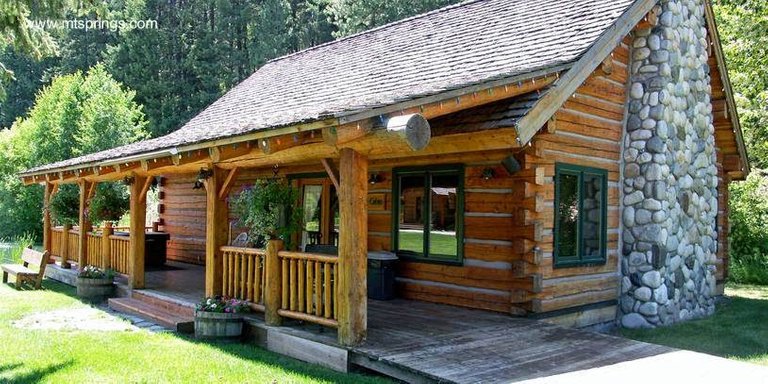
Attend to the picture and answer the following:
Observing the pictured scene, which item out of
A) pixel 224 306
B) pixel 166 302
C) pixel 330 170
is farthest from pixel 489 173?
pixel 166 302

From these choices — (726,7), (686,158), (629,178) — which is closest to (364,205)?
(629,178)

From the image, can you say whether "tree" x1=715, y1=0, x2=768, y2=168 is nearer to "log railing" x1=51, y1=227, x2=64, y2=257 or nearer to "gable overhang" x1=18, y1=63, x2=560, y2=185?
"gable overhang" x1=18, y1=63, x2=560, y2=185

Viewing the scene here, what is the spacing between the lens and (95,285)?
1139 cm

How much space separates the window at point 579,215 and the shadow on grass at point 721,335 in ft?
4.12

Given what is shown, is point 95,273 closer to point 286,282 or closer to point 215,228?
point 215,228

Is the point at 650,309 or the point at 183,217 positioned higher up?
the point at 183,217

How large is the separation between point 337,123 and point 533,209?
11.5 feet

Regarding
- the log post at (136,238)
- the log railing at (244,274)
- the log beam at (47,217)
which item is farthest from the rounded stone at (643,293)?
the log beam at (47,217)

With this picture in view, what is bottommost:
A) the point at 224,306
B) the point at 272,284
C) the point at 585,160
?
the point at 224,306

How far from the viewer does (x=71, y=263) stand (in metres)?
14.1

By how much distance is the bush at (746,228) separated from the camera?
16391 mm

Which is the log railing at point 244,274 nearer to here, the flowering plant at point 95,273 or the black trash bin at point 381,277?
the black trash bin at point 381,277

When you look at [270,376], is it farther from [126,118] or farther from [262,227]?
[126,118]

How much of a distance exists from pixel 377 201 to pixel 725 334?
5.30m
